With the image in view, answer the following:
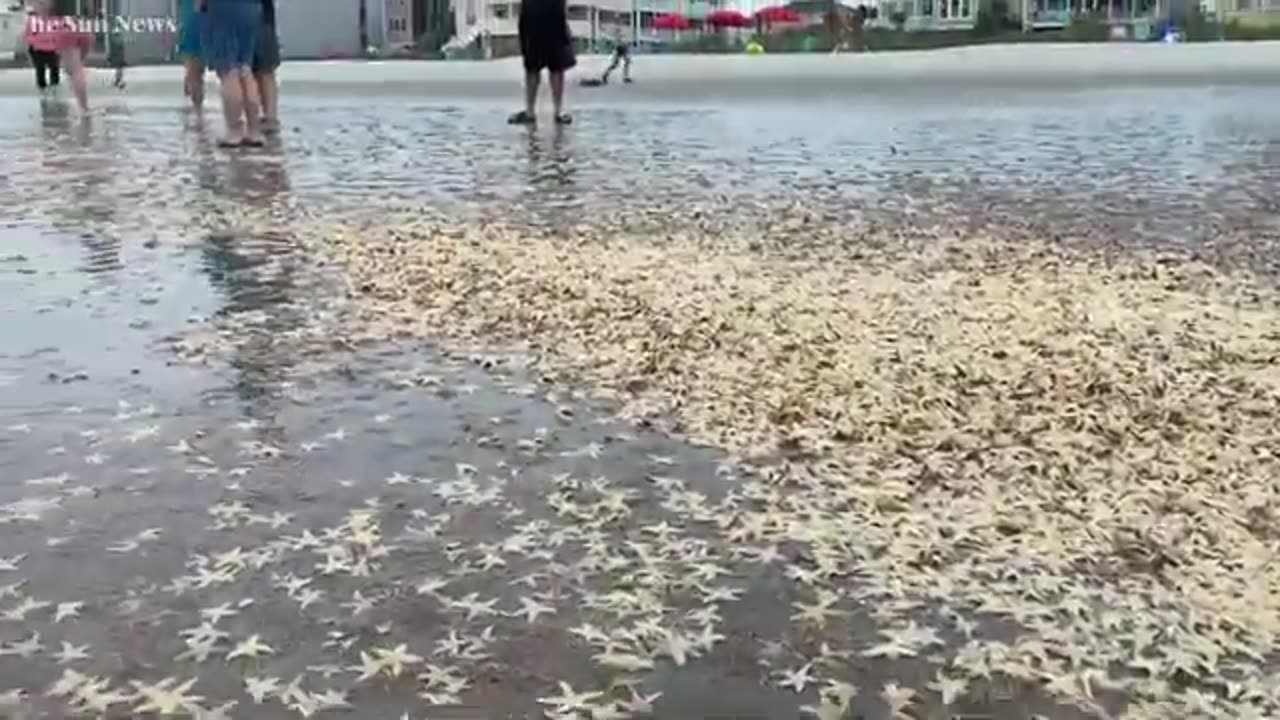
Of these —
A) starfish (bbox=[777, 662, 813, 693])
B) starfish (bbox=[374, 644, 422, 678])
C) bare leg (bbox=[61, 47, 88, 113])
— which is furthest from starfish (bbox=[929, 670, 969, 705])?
bare leg (bbox=[61, 47, 88, 113])

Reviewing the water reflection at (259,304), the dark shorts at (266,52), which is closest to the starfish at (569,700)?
the water reflection at (259,304)

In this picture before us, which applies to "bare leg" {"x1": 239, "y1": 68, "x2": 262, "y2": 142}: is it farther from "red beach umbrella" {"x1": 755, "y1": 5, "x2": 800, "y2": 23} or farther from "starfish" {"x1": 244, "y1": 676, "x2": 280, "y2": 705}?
"red beach umbrella" {"x1": 755, "y1": 5, "x2": 800, "y2": 23}

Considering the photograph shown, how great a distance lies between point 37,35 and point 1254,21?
121 ft

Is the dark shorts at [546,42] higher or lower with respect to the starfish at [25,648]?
higher

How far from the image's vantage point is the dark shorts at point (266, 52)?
10.8 meters

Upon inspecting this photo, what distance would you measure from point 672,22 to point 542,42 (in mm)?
44953

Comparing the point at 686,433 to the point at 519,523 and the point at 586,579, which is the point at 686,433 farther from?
the point at 586,579

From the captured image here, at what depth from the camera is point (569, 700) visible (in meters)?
2.02

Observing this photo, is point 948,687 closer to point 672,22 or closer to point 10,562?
point 10,562

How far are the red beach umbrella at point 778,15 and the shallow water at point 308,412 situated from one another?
139 ft

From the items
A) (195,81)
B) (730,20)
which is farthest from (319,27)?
(195,81)

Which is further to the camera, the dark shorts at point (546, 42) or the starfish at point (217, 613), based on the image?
the dark shorts at point (546, 42)

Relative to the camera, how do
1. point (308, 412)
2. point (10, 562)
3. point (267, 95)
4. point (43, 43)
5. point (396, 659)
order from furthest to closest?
1. point (43, 43)
2. point (267, 95)
3. point (308, 412)
4. point (10, 562)
5. point (396, 659)

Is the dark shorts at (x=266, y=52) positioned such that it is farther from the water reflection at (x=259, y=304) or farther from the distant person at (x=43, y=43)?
the distant person at (x=43, y=43)
